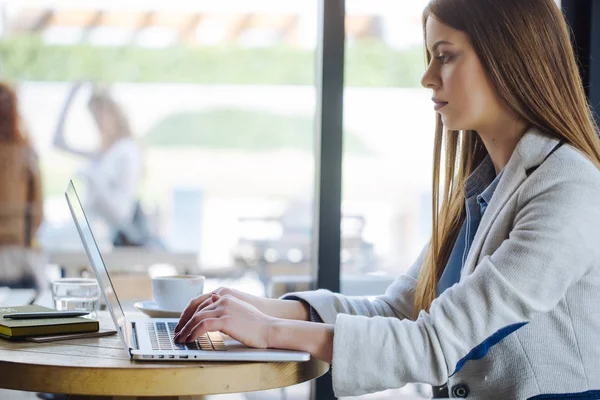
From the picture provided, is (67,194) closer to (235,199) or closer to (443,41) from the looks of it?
(443,41)

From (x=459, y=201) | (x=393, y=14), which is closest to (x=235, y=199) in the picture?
(x=393, y=14)

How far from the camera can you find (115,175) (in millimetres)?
5129

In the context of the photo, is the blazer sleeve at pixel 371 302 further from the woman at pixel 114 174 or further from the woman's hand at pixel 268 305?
the woman at pixel 114 174

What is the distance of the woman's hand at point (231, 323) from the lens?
3.96 ft

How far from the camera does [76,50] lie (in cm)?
766

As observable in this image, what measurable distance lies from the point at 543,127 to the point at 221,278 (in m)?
4.63

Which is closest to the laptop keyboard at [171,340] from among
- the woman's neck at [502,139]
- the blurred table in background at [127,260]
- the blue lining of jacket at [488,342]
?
the blue lining of jacket at [488,342]

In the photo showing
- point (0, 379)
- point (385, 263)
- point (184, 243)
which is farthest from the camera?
point (184, 243)

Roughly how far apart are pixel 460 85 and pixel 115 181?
401 cm

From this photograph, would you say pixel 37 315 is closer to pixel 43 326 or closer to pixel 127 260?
pixel 43 326

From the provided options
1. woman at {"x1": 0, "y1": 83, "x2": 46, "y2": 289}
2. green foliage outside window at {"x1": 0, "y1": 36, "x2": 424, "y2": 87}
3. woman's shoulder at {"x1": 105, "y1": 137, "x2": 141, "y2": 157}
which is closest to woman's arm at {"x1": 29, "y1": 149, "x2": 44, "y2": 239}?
woman at {"x1": 0, "y1": 83, "x2": 46, "y2": 289}

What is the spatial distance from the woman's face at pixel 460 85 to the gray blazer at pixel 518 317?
0.33ft

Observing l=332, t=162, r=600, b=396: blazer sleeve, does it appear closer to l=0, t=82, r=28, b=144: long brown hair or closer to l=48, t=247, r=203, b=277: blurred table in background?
l=48, t=247, r=203, b=277: blurred table in background

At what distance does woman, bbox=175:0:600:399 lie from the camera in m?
1.20
